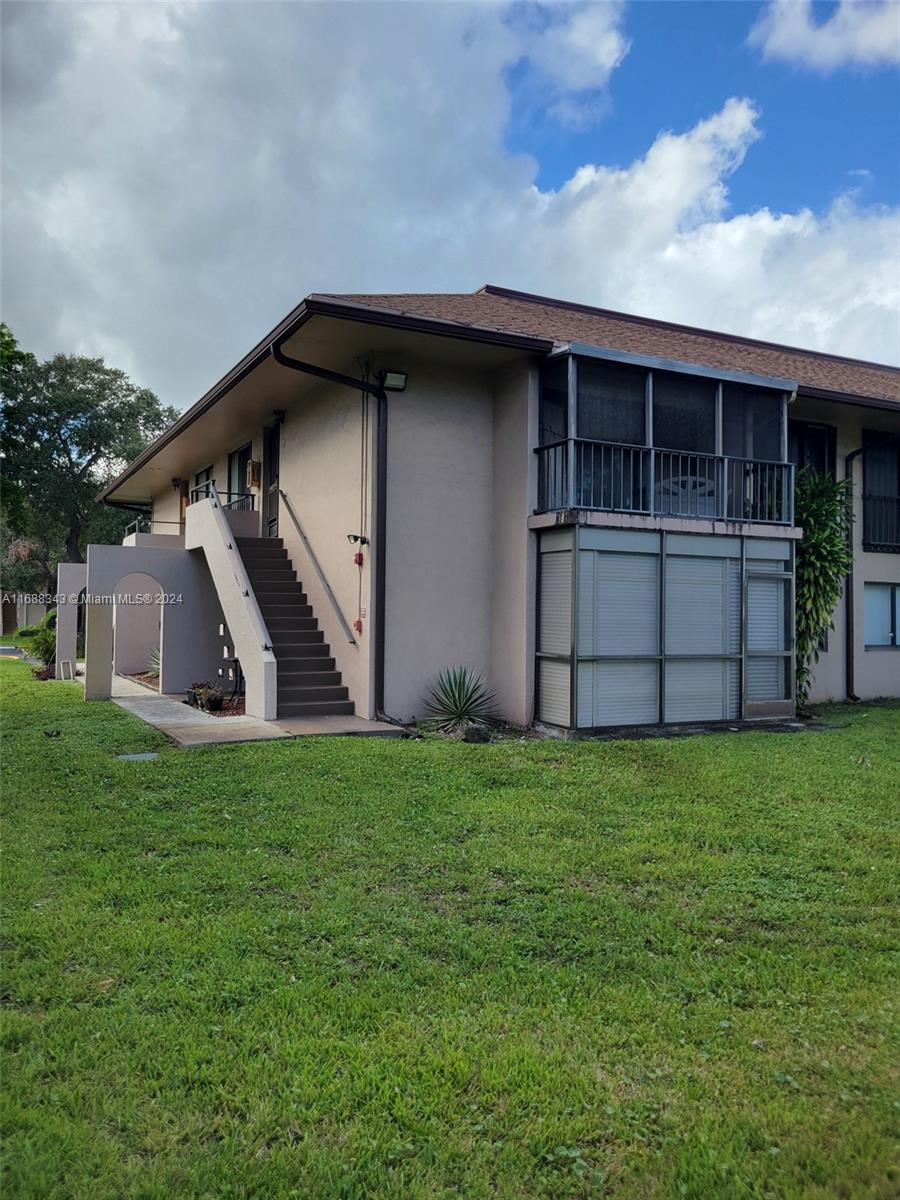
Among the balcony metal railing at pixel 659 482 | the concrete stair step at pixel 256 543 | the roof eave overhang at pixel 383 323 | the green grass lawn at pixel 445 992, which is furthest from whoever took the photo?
the concrete stair step at pixel 256 543

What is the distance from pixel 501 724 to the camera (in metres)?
10.2

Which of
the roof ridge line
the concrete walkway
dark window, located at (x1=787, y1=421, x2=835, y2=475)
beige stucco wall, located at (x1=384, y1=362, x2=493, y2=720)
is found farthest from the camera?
the roof ridge line

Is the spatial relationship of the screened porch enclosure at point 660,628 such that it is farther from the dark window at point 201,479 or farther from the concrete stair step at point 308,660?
the dark window at point 201,479

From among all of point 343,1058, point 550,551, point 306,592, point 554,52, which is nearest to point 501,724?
point 550,551

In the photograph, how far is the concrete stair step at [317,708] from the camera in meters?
10.3

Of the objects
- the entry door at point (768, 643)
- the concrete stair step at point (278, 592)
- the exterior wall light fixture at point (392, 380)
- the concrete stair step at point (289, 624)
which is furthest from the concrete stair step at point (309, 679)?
the entry door at point (768, 643)

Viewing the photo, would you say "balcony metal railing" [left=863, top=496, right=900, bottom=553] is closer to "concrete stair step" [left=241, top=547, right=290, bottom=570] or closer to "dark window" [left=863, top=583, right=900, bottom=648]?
"dark window" [left=863, top=583, right=900, bottom=648]

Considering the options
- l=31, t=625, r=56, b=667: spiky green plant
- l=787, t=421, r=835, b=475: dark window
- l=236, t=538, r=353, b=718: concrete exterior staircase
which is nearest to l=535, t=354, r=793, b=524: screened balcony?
l=787, t=421, r=835, b=475: dark window

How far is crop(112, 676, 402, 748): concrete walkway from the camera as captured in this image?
869 cm

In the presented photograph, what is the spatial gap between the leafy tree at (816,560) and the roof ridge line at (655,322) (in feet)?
15.5

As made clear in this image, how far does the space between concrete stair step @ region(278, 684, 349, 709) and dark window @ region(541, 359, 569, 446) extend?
162 inches

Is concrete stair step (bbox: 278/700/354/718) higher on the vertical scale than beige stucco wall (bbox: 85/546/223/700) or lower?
lower

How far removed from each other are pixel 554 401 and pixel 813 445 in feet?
18.0

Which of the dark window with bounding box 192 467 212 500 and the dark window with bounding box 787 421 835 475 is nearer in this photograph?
the dark window with bounding box 787 421 835 475
